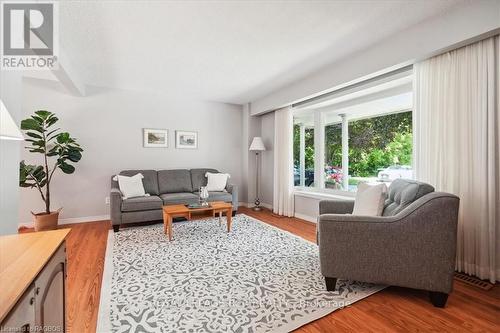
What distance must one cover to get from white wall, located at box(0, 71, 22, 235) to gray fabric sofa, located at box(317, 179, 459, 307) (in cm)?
211

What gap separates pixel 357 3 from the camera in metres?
2.04

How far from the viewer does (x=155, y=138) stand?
186 inches

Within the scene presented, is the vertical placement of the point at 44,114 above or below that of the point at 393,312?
above

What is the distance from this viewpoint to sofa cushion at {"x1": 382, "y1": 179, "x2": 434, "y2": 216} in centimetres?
202

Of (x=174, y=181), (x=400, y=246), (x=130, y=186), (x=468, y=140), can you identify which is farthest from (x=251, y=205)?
(x=468, y=140)

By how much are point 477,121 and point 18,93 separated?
3.68 meters

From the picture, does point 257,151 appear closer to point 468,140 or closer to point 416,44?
point 416,44

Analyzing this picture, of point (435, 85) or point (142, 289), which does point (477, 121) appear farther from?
point (142, 289)

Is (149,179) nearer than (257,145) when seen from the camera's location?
Yes

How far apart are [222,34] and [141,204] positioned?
8.88ft

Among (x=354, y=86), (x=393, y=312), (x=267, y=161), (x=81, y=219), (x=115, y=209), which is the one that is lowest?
(x=393, y=312)

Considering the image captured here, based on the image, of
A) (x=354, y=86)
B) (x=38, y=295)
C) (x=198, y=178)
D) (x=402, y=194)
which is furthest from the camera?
(x=198, y=178)

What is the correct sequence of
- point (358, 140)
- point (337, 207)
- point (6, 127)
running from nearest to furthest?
point (6, 127) < point (337, 207) < point (358, 140)

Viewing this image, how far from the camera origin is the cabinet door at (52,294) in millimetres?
876
